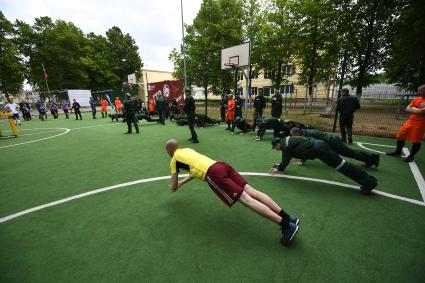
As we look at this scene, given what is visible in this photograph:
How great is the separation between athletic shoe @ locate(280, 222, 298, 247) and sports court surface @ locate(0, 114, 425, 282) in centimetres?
14

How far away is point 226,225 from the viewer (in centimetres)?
317

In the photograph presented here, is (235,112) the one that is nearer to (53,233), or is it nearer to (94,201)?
(94,201)

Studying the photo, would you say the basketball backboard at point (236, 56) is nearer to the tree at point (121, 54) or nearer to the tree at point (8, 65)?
the tree at point (8, 65)

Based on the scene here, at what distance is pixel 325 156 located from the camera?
3889 mm

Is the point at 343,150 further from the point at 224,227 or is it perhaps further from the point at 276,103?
the point at 276,103

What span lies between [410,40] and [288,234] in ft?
67.2

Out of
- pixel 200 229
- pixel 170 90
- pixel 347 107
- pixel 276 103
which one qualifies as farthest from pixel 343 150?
pixel 170 90

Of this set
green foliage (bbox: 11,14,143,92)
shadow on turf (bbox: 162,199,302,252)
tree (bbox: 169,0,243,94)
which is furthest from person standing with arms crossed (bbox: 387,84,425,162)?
green foliage (bbox: 11,14,143,92)

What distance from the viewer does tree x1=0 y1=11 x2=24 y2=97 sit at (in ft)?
98.1

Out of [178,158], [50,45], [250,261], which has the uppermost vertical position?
[50,45]

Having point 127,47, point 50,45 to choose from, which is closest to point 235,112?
point 50,45

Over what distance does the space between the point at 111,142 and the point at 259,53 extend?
2297 centimetres

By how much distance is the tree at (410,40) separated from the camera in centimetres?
1380

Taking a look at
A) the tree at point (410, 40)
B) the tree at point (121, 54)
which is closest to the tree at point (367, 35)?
the tree at point (410, 40)
